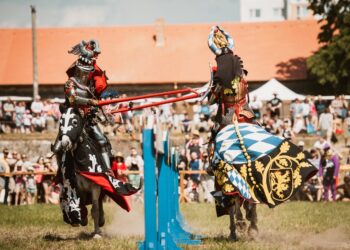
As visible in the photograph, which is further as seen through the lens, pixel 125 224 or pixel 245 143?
pixel 125 224

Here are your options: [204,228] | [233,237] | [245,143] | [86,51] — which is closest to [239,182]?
[245,143]

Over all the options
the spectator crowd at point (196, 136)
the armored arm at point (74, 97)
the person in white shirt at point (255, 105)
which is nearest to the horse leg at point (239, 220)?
the spectator crowd at point (196, 136)

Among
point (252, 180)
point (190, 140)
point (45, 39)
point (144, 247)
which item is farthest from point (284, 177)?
point (45, 39)

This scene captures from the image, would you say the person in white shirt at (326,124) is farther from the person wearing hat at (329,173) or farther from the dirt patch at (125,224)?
the dirt patch at (125,224)

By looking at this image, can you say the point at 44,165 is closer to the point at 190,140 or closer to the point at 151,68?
the point at 190,140

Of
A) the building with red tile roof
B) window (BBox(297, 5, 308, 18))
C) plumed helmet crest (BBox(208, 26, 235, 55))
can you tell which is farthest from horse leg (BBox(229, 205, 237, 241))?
window (BBox(297, 5, 308, 18))

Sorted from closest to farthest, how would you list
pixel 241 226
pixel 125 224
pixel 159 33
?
pixel 241 226
pixel 125 224
pixel 159 33

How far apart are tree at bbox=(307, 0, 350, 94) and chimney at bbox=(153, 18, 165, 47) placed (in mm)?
12494

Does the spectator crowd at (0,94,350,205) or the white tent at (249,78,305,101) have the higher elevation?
the white tent at (249,78,305,101)

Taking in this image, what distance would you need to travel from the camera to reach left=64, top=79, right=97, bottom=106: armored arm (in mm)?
11328

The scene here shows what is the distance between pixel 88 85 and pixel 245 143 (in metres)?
2.71

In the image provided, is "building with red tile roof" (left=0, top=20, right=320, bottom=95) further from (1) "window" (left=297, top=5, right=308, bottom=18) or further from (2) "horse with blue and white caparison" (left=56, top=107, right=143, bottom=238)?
(1) "window" (left=297, top=5, right=308, bottom=18)

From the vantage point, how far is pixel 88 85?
11.8 m

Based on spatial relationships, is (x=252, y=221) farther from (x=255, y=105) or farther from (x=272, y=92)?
(x=272, y=92)
